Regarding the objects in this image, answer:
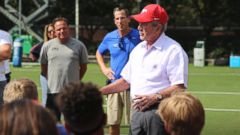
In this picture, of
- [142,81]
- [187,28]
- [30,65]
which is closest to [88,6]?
[187,28]

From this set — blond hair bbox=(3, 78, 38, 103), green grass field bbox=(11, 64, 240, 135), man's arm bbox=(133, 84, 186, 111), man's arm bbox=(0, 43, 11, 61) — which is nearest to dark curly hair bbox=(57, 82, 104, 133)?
blond hair bbox=(3, 78, 38, 103)

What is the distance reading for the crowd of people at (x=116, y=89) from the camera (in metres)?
3.10

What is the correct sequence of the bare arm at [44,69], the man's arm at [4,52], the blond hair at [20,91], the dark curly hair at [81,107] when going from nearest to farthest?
1. the dark curly hair at [81,107]
2. the blond hair at [20,91]
3. the man's arm at [4,52]
4. the bare arm at [44,69]

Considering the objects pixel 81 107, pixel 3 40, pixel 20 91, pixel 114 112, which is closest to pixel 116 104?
pixel 114 112

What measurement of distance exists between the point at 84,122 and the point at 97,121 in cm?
9

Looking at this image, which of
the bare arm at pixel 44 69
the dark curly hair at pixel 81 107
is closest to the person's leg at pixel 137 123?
the dark curly hair at pixel 81 107

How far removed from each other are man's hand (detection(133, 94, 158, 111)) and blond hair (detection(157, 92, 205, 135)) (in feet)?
5.14

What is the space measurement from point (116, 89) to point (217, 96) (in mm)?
10151

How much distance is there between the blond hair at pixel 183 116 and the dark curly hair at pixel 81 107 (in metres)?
0.59

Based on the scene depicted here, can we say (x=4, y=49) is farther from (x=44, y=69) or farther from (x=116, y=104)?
(x=116, y=104)

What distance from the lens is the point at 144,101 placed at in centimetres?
596

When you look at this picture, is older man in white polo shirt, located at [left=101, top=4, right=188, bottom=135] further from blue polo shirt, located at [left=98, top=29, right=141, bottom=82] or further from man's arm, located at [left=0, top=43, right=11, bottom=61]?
blue polo shirt, located at [left=98, top=29, right=141, bottom=82]

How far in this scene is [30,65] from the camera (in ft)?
94.7

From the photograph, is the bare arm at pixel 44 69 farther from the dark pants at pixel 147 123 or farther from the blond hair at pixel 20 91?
the blond hair at pixel 20 91
